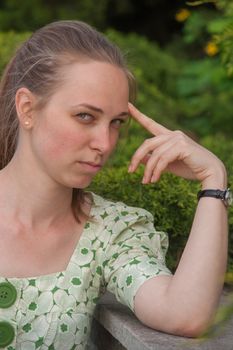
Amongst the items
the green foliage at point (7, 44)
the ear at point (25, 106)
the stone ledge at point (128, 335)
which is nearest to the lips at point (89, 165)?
the ear at point (25, 106)

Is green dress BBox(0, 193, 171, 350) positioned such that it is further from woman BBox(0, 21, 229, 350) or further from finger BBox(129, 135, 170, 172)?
finger BBox(129, 135, 170, 172)

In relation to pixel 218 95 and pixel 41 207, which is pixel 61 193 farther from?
pixel 218 95

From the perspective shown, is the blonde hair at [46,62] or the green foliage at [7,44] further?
the green foliage at [7,44]

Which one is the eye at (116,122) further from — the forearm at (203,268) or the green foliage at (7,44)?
the green foliage at (7,44)

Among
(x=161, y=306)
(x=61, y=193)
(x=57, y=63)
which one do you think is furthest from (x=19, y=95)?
(x=161, y=306)

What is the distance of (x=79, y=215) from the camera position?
9.83 feet

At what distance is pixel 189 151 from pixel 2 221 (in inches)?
24.5

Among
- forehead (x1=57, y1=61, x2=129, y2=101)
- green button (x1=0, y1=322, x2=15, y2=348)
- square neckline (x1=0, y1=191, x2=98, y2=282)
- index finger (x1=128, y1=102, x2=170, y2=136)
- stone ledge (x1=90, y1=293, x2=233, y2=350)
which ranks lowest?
green button (x1=0, y1=322, x2=15, y2=348)

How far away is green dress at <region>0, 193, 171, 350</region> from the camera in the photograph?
2.74m

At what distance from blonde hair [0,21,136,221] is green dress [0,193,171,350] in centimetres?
15

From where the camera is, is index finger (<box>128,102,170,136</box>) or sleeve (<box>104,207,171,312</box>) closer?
sleeve (<box>104,207,171,312</box>)

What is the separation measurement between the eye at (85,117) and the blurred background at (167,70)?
77cm

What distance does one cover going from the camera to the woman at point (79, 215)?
8.63ft

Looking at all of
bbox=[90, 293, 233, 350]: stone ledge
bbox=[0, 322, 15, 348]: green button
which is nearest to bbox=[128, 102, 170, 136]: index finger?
bbox=[90, 293, 233, 350]: stone ledge
